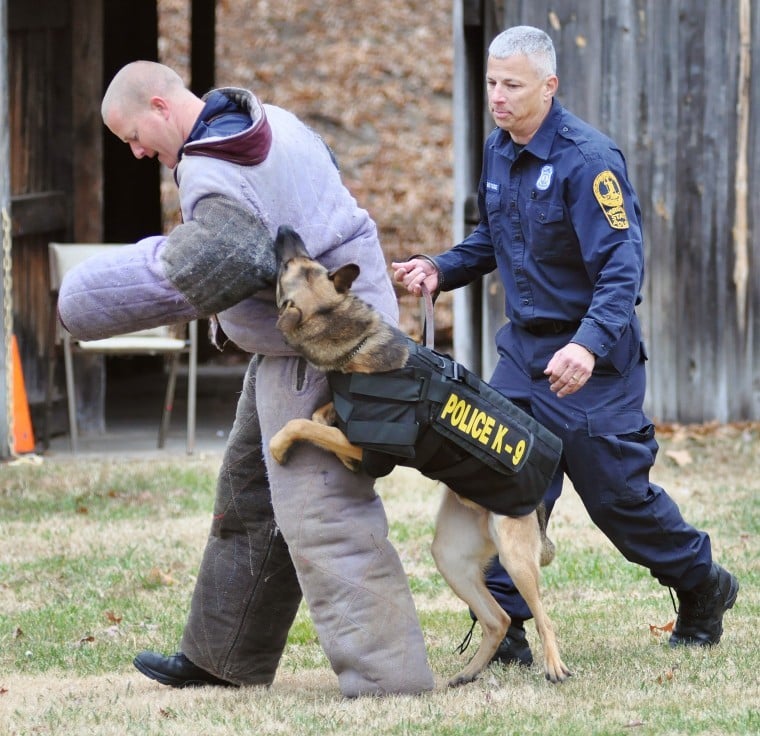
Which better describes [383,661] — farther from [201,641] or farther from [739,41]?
[739,41]

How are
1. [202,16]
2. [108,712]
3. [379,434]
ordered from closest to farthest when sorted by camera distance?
1. [379,434]
2. [108,712]
3. [202,16]

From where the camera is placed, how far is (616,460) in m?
4.22

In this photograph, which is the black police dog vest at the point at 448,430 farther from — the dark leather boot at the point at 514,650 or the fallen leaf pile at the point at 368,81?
the fallen leaf pile at the point at 368,81

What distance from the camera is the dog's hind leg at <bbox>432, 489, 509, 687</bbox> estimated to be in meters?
4.21

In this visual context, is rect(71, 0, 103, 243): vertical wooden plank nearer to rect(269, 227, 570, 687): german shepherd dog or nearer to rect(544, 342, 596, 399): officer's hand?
rect(269, 227, 570, 687): german shepherd dog

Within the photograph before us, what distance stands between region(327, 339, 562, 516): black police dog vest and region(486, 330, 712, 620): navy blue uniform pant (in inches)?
9.4

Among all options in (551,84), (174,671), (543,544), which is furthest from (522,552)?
(551,84)

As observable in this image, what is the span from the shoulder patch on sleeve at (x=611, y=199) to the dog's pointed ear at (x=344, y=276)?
83 cm

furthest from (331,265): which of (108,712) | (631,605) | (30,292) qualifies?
(30,292)

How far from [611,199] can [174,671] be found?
199 cm

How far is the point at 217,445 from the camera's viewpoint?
30.7ft

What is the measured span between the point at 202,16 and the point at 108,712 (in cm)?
1117

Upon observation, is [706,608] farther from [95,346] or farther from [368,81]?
[368,81]

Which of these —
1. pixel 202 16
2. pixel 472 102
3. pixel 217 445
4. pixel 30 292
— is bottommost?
pixel 217 445
